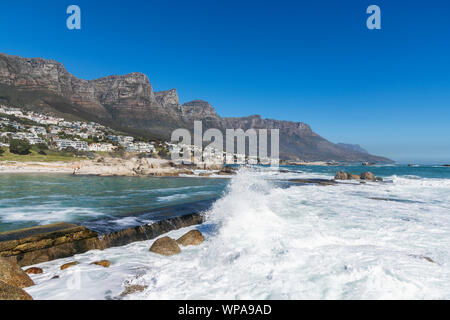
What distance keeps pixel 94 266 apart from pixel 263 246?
5986 mm

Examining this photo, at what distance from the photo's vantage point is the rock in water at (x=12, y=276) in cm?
561

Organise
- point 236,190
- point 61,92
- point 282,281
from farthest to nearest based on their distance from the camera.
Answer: point 61,92 < point 236,190 < point 282,281

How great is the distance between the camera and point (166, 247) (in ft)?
29.8

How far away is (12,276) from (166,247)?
174 inches

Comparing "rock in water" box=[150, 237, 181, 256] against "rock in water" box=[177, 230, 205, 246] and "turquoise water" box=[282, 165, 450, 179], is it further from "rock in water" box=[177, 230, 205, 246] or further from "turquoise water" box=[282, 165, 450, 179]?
"turquoise water" box=[282, 165, 450, 179]

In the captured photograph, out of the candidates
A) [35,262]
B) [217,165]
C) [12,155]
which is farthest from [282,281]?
[12,155]

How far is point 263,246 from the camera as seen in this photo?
31.3 ft

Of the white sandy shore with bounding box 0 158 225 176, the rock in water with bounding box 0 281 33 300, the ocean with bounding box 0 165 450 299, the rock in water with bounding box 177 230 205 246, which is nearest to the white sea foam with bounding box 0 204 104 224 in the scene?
the ocean with bounding box 0 165 450 299

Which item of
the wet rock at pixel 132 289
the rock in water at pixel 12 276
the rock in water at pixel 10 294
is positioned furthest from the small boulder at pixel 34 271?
the wet rock at pixel 132 289

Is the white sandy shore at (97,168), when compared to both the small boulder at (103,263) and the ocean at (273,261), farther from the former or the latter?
the small boulder at (103,263)

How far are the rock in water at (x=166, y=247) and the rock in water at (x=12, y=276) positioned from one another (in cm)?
373

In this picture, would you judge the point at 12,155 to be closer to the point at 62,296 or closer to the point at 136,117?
the point at 62,296

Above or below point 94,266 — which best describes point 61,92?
above

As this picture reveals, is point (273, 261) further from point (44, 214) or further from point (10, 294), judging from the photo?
point (44, 214)
